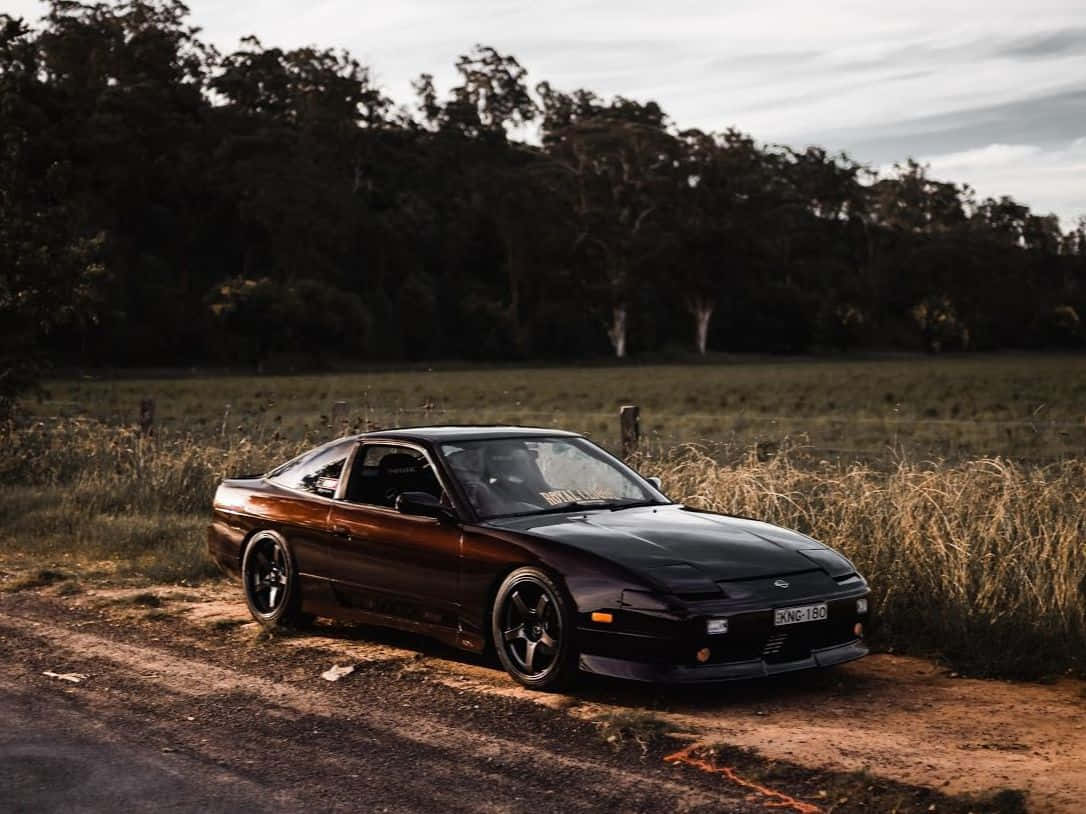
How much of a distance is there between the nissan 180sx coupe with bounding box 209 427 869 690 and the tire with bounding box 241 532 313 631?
1 centimetres

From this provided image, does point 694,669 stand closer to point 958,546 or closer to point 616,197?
point 958,546

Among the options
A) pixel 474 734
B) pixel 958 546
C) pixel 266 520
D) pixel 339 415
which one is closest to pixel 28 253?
pixel 339 415

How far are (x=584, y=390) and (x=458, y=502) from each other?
4575cm

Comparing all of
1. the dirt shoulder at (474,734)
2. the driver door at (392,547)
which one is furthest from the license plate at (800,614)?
the driver door at (392,547)

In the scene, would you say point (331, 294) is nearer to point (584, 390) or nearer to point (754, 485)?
point (584, 390)

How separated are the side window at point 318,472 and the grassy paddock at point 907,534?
8.88 feet

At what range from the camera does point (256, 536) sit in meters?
9.35

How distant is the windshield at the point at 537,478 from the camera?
806 centimetres

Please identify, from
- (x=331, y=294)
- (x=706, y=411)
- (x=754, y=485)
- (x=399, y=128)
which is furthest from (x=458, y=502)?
(x=399, y=128)

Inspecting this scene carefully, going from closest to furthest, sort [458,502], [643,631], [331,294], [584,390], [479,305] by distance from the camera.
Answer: [643,631]
[458,502]
[584,390]
[331,294]
[479,305]

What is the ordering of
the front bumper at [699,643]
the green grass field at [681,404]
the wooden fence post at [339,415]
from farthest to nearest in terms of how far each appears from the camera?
the green grass field at [681,404], the wooden fence post at [339,415], the front bumper at [699,643]

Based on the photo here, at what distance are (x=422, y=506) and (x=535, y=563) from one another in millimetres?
929

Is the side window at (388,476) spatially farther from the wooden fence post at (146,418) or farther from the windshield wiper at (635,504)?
→ the wooden fence post at (146,418)

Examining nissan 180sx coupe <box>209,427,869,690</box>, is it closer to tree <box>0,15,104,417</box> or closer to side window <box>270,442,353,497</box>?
side window <box>270,442,353,497</box>
